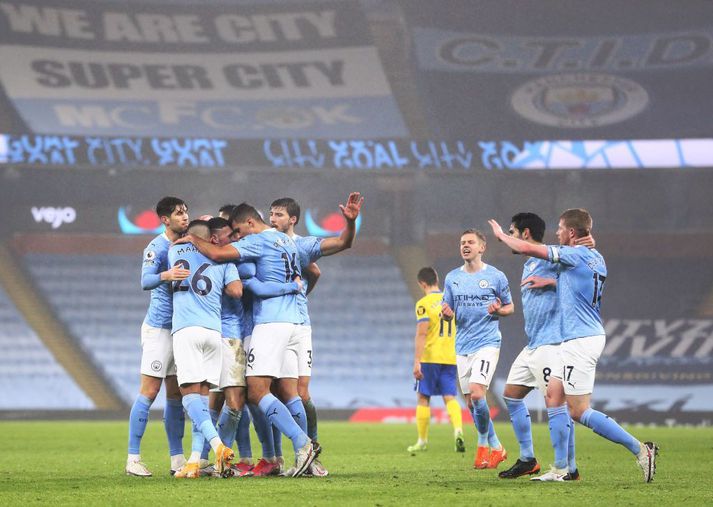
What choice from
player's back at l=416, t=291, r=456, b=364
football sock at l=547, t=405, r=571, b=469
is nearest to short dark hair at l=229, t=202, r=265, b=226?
football sock at l=547, t=405, r=571, b=469

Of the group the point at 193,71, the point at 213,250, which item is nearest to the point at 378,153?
the point at 193,71

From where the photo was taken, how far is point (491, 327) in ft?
36.9

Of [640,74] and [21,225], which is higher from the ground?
[640,74]

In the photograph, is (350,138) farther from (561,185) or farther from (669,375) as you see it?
(669,375)

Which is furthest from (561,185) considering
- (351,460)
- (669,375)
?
(351,460)

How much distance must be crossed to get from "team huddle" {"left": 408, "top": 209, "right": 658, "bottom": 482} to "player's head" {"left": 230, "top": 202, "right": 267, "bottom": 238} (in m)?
2.01

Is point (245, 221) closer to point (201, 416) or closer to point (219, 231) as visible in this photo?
point (219, 231)

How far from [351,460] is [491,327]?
229cm

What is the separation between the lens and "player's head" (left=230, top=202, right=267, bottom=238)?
9219 millimetres

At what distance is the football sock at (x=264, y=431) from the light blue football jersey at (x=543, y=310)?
2.43 metres

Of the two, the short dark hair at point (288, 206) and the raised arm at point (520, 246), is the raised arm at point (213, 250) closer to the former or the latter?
the short dark hair at point (288, 206)

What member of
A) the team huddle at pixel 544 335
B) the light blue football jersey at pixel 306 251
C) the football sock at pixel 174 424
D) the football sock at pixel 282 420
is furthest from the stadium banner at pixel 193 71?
the football sock at pixel 282 420

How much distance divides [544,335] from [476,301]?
1.92 m

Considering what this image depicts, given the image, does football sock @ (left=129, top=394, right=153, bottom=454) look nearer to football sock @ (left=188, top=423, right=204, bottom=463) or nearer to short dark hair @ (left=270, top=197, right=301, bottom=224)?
football sock @ (left=188, top=423, right=204, bottom=463)
